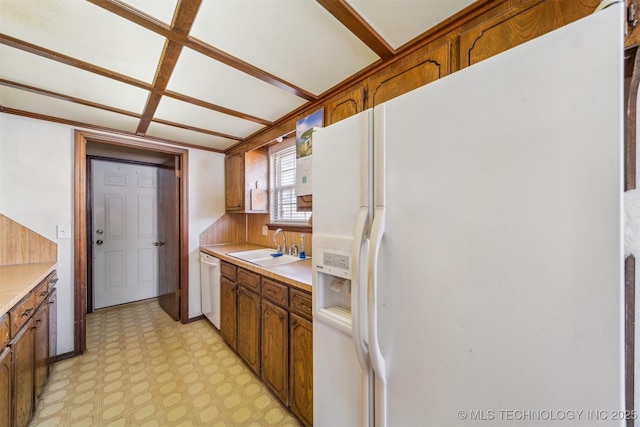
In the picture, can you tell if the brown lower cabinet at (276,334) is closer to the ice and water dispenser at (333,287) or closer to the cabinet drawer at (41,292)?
the ice and water dispenser at (333,287)

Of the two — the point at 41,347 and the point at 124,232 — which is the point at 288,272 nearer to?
the point at 41,347

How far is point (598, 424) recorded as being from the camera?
1.62ft

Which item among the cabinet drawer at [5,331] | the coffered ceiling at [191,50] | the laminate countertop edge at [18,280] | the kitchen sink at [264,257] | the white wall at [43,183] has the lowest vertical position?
the cabinet drawer at [5,331]

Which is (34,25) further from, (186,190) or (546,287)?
(546,287)

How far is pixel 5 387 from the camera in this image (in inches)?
45.9

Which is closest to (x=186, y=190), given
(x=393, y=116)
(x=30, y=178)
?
(x=30, y=178)

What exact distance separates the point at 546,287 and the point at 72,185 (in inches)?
135

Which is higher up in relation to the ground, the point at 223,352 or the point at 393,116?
the point at 393,116

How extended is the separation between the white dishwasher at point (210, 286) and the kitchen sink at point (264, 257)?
300 millimetres

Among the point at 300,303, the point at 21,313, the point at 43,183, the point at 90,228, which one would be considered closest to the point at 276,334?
the point at 300,303

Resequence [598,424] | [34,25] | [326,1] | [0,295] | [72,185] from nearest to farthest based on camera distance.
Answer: [598,424]
[326,1]
[34,25]
[0,295]
[72,185]

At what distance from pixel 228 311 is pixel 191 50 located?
2.11 meters

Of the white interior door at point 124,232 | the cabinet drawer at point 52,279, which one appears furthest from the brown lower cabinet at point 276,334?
the white interior door at point 124,232

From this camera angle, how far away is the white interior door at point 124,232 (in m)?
3.33
